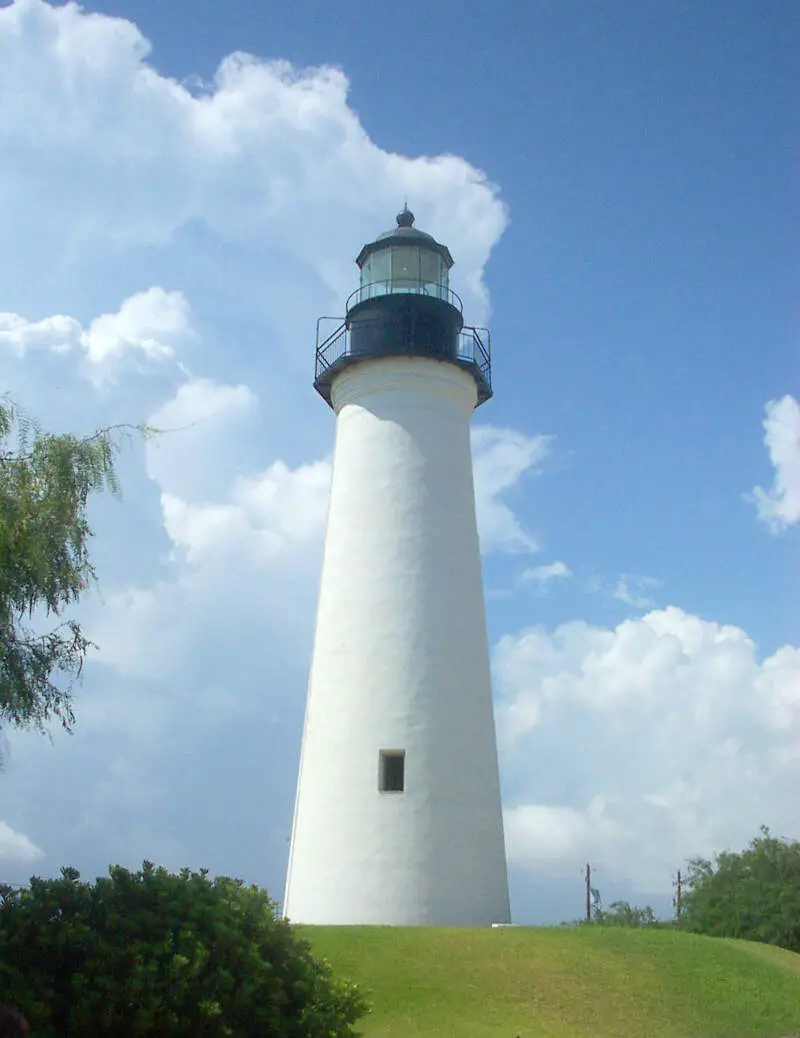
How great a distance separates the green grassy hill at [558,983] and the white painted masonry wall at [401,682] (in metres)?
2.56

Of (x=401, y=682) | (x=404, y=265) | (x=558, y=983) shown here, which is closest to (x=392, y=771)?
(x=401, y=682)

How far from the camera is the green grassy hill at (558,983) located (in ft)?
48.2

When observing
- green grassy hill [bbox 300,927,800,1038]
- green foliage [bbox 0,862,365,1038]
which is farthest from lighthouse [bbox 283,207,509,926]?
green foliage [bbox 0,862,365,1038]

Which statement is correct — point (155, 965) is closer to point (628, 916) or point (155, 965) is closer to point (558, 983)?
point (558, 983)

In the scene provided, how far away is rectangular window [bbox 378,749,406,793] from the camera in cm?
2103

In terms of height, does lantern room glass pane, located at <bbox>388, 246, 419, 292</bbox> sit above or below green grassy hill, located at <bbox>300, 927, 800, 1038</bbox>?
above

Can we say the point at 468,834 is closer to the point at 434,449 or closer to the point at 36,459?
the point at 434,449

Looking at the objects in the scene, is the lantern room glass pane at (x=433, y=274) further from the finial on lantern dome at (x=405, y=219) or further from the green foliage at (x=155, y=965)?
the green foliage at (x=155, y=965)

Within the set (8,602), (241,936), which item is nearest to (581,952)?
(241,936)

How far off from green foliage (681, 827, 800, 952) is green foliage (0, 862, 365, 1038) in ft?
59.7

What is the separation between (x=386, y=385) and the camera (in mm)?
23781

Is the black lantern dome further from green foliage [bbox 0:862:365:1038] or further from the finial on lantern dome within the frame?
green foliage [bbox 0:862:365:1038]

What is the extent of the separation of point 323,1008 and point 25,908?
3.33 m

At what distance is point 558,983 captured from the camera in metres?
16.0
